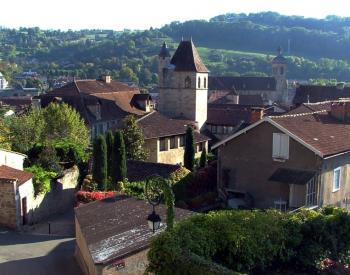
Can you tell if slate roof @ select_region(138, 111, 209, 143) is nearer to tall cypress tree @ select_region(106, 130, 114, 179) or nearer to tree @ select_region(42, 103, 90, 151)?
tree @ select_region(42, 103, 90, 151)

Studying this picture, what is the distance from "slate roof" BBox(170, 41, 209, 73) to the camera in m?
56.9

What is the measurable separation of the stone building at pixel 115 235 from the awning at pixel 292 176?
22.6 ft

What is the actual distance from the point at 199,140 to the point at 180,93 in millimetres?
12837

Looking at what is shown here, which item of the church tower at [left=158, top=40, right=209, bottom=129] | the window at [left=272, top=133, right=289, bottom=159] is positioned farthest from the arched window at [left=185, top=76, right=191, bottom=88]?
the window at [left=272, top=133, right=289, bottom=159]

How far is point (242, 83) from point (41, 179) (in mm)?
88688

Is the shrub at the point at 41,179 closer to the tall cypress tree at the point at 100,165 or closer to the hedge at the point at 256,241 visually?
the tall cypress tree at the point at 100,165

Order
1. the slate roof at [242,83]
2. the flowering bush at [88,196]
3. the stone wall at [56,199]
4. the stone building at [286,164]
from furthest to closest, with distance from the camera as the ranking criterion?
the slate roof at [242,83] < the stone wall at [56,199] < the flowering bush at [88,196] < the stone building at [286,164]

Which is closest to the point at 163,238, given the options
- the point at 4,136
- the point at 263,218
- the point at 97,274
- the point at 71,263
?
the point at 263,218

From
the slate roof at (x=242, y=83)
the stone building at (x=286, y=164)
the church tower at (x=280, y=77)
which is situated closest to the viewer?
the stone building at (x=286, y=164)

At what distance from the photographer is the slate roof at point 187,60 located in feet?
187

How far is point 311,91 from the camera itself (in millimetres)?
72812

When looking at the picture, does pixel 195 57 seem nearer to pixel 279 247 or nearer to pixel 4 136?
pixel 4 136

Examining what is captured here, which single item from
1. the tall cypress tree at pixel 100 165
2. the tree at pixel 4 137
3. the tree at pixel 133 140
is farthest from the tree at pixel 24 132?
the tall cypress tree at pixel 100 165

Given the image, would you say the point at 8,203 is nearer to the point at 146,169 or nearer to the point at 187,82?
the point at 146,169
